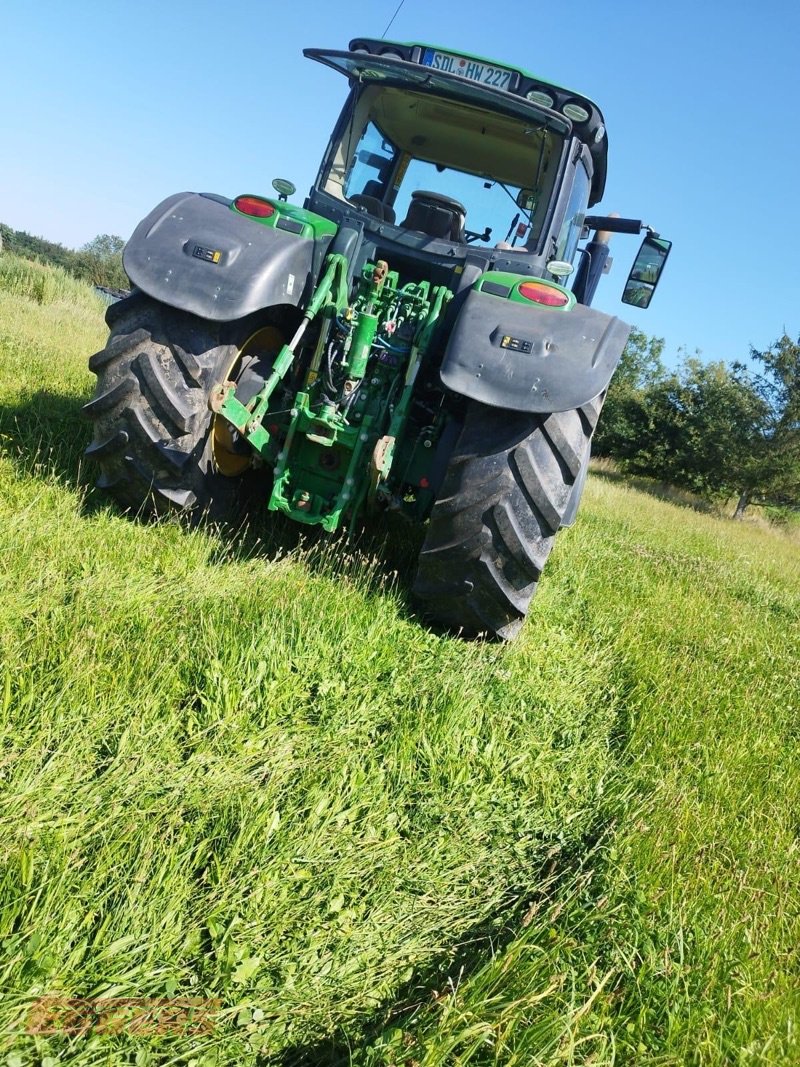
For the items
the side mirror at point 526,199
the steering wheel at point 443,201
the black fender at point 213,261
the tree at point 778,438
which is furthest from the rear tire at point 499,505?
the tree at point 778,438

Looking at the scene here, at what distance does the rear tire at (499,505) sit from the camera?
3330 mm

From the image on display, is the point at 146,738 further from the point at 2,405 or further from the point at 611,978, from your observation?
the point at 2,405

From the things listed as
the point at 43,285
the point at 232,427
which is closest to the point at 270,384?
the point at 232,427

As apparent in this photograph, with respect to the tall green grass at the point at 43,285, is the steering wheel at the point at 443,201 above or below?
above

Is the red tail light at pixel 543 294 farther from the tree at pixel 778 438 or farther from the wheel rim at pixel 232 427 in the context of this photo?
the tree at pixel 778 438

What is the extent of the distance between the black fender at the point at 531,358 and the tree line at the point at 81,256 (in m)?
1.49

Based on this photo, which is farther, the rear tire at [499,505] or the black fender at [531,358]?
the rear tire at [499,505]

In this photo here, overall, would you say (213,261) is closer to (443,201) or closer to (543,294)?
(543,294)

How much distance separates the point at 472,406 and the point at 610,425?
2807 cm

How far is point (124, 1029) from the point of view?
4.93 ft

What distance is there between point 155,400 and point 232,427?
379 millimetres

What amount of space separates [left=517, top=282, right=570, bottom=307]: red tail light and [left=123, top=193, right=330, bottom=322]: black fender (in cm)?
98

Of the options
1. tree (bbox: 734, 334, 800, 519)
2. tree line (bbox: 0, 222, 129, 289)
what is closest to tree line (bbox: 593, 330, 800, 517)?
tree (bbox: 734, 334, 800, 519)

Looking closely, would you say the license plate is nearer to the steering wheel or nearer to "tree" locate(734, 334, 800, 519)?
the steering wheel
